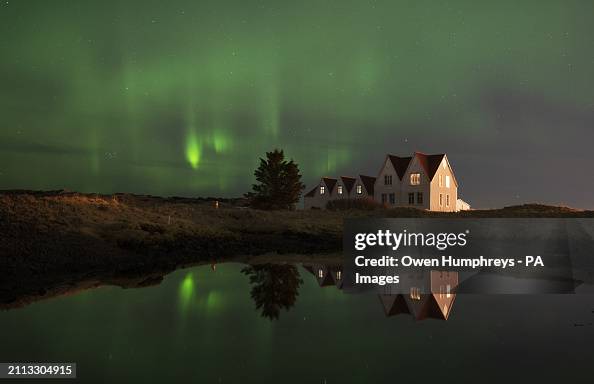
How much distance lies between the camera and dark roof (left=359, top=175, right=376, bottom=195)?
7169cm

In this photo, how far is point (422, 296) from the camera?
16844 mm

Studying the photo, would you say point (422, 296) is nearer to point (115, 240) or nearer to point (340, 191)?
point (115, 240)

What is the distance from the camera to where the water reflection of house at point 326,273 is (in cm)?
2034

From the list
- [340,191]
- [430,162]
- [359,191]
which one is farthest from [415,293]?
[340,191]

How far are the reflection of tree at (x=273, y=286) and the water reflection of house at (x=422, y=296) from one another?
3240mm

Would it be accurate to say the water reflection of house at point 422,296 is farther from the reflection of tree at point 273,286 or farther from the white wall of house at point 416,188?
the white wall of house at point 416,188

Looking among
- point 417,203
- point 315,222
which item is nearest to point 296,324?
point 315,222

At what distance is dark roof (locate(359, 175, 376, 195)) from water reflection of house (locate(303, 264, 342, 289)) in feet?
153

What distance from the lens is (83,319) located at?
13719 mm

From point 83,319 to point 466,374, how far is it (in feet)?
33.0

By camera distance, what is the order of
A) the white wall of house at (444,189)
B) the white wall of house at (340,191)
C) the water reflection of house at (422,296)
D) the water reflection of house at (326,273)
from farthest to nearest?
Answer: 1. the white wall of house at (340,191)
2. the white wall of house at (444,189)
3. the water reflection of house at (326,273)
4. the water reflection of house at (422,296)

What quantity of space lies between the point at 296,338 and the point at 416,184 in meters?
53.5

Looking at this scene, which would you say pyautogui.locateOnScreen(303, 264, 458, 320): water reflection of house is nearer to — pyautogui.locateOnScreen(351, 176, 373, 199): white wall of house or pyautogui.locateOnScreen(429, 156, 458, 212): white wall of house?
pyautogui.locateOnScreen(429, 156, 458, 212): white wall of house

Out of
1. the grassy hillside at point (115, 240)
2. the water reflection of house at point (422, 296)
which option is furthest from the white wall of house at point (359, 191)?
the water reflection of house at point (422, 296)
